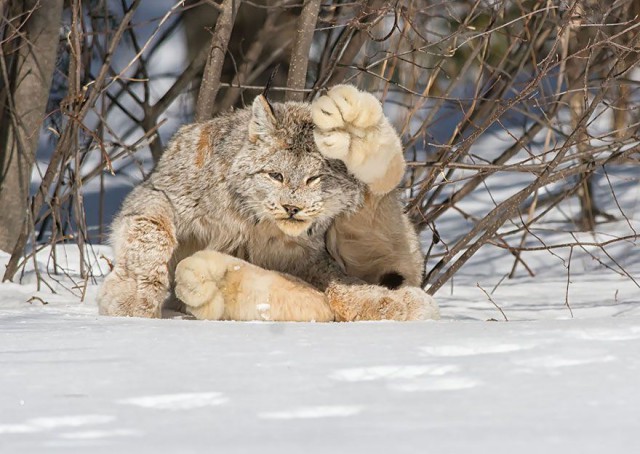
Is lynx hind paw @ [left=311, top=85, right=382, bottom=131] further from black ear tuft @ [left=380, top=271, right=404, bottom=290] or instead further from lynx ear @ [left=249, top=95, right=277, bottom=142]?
black ear tuft @ [left=380, top=271, right=404, bottom=290]

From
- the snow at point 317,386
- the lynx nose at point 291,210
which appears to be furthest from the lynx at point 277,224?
the snow at point 317,386

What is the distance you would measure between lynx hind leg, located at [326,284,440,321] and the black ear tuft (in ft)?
0.66

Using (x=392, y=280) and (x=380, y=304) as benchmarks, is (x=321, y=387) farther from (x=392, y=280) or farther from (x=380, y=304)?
(x=392, y=280)

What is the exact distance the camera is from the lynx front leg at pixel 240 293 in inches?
125

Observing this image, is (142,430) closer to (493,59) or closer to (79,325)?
(79,325)

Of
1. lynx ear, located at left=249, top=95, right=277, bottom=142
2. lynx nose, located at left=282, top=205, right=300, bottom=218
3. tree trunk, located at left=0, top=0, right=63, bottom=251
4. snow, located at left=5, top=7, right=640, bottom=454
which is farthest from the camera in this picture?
tree trunk, located at left=0, top=0, right=63, bottom=251

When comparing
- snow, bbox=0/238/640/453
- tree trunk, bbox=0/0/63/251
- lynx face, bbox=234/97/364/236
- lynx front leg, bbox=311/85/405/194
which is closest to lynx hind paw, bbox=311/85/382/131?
lynx front leg, bbox=311/85/405/194

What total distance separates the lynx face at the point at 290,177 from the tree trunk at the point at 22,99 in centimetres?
189

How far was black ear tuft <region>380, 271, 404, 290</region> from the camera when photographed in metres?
3.58

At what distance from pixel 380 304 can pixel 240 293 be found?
0.44 meters

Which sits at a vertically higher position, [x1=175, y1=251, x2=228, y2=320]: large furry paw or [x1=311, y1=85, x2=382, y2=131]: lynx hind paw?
[x1=311, y1=85, x2=382, y2=131]: lynx hind paw

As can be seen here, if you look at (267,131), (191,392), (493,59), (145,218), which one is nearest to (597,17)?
(267,131)

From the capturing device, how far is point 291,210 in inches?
127

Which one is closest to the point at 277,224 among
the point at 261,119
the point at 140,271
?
the point at 261,119
